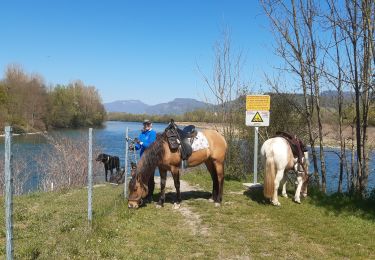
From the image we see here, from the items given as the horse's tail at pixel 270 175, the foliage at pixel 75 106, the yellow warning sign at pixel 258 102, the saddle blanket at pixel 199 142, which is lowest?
the horse's tail at pixel 270 175

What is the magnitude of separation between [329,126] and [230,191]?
494 centimetres

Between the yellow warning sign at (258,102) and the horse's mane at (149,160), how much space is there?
370 cm

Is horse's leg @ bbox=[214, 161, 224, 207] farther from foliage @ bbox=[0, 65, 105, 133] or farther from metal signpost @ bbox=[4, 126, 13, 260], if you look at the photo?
foliage @ bbox=[0, 65, 105, 133]

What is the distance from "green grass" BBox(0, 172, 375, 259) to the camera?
5160mm

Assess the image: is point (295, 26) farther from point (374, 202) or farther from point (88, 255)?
point (88, 255)

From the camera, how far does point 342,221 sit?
6.82 m

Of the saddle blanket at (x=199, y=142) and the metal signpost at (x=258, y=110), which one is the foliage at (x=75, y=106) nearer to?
the metal signpost at (x=258, y=110)

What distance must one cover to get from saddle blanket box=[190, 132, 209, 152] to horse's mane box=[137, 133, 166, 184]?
0.72 metres

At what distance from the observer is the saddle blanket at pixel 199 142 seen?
26.2ft

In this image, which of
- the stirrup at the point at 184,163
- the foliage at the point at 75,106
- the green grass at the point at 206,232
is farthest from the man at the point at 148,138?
the foliage at the point at 75,106

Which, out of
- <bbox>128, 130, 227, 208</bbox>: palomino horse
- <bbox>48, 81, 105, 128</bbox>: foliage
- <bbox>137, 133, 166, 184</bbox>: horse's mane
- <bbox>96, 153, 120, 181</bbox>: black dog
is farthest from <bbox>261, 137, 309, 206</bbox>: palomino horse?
<bbox>48, 81, 105, 128</bbox>: foliage

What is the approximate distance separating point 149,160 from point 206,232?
2011 mm

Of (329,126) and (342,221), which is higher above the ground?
(329,126)

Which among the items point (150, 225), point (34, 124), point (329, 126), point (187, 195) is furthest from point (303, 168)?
point (34, 124)
